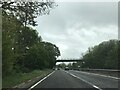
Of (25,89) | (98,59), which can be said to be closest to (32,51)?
(98,59)

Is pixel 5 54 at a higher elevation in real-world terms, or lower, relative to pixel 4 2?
lower

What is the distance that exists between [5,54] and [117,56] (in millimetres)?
93641

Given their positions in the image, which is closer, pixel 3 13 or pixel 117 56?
pixel 3 13

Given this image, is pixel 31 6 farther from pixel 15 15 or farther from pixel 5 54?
pixel 5 54

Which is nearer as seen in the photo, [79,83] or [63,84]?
[63,84]

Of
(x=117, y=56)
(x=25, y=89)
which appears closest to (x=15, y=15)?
(x=25, y=89)

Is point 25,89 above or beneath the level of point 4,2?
beneath

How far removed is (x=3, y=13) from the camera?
28.5 m

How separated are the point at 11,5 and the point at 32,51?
70.1 metres

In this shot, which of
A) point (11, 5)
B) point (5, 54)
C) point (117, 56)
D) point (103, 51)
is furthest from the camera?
point (103, 51)

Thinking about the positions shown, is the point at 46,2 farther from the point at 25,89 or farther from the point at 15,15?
the point at 25,89

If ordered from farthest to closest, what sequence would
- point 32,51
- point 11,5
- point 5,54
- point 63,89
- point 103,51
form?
1. point 103,51
2. point 32,51
3. point 11,5
4. point 5,54
5. point 63,89

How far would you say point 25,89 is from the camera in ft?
74.2

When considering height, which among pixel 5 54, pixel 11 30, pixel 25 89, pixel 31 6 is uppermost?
pixel 31 6
